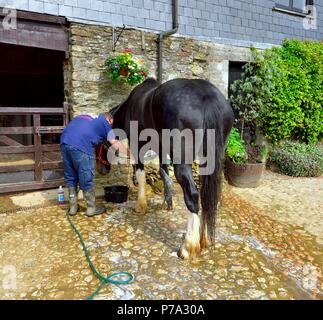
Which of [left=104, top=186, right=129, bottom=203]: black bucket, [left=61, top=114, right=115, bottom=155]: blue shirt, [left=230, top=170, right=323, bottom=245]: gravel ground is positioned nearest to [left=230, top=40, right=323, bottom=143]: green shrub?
[left=230, top=170, right=323, bottom=245]: gravel ground

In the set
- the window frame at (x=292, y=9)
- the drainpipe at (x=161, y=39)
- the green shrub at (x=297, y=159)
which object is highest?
the window frame at (x=292, y=9)

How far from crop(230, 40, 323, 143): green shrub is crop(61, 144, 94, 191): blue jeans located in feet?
13.9

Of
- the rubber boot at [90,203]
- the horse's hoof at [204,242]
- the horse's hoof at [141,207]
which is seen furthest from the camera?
the horse's hoof at [141,207]

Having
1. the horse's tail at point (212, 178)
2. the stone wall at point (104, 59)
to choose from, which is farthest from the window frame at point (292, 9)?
the horse's tail at point (212, 178)

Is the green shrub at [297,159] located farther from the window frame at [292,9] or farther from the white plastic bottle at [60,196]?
the white plastic bottle at [60,196]

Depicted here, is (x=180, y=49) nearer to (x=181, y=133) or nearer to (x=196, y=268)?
(x=181, y=133)

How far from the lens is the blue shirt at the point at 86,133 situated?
164 inches

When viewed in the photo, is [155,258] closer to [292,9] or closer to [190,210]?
[190,210]

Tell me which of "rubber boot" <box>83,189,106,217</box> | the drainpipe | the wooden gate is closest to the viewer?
"rubber boot" <box>83,189,106,217</box>

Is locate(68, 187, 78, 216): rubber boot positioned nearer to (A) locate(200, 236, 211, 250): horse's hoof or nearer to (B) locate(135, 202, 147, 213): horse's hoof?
(B) locate(135, 202, 147, 213): horse's hoof

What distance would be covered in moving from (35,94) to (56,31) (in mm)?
5079

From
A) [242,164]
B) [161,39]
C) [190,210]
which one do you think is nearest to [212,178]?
[190,210]

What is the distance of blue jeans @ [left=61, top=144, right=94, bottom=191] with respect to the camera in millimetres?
4211

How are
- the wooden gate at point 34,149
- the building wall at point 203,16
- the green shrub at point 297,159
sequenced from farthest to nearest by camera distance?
the green shrub at point 297,159, the building wall at point 203,16, the wooden gate at point 34,149
